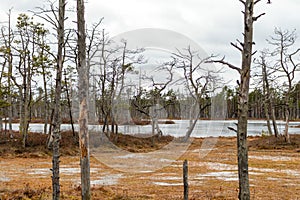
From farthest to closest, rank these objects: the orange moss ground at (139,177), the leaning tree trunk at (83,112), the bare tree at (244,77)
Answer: the orange moss ground at (139,177), the leaning tree trunk at (83,112), the bare tree at (244,77)

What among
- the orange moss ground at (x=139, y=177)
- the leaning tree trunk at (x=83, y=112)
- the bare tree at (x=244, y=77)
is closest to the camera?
the bare tree at (x=244, y=77)

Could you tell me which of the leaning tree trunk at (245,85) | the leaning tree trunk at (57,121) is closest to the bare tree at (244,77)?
the leaning tree trunk at (245,85)

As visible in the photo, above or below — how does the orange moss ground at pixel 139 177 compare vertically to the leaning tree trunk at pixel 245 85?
below

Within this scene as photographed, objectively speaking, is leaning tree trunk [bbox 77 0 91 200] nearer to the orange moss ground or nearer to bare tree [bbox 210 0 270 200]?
the orange moss ground

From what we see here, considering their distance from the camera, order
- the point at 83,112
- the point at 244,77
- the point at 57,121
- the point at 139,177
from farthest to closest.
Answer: the point at 139,177
the point at 57,121
the point at 83,112
the point at 244,77

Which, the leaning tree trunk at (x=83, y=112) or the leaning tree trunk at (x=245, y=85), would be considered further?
the leaning tree trunk at (x=83, y=112)

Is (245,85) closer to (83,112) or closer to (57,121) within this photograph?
(83,112)

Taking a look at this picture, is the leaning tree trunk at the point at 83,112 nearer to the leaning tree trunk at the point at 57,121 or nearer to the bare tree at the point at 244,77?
the leaning tree trunk at the point at 57,121

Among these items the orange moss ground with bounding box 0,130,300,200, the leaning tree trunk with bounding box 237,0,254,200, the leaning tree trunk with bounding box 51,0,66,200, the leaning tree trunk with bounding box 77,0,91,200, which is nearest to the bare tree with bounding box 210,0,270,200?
the leaning tree trunk with bounding box 237,0,254,200

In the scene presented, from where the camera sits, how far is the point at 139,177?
15.8 metres

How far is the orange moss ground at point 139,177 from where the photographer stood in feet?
36.4

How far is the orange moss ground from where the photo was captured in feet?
36.4

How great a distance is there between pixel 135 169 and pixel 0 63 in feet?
44.9

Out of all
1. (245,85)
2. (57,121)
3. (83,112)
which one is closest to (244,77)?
(245,85)
